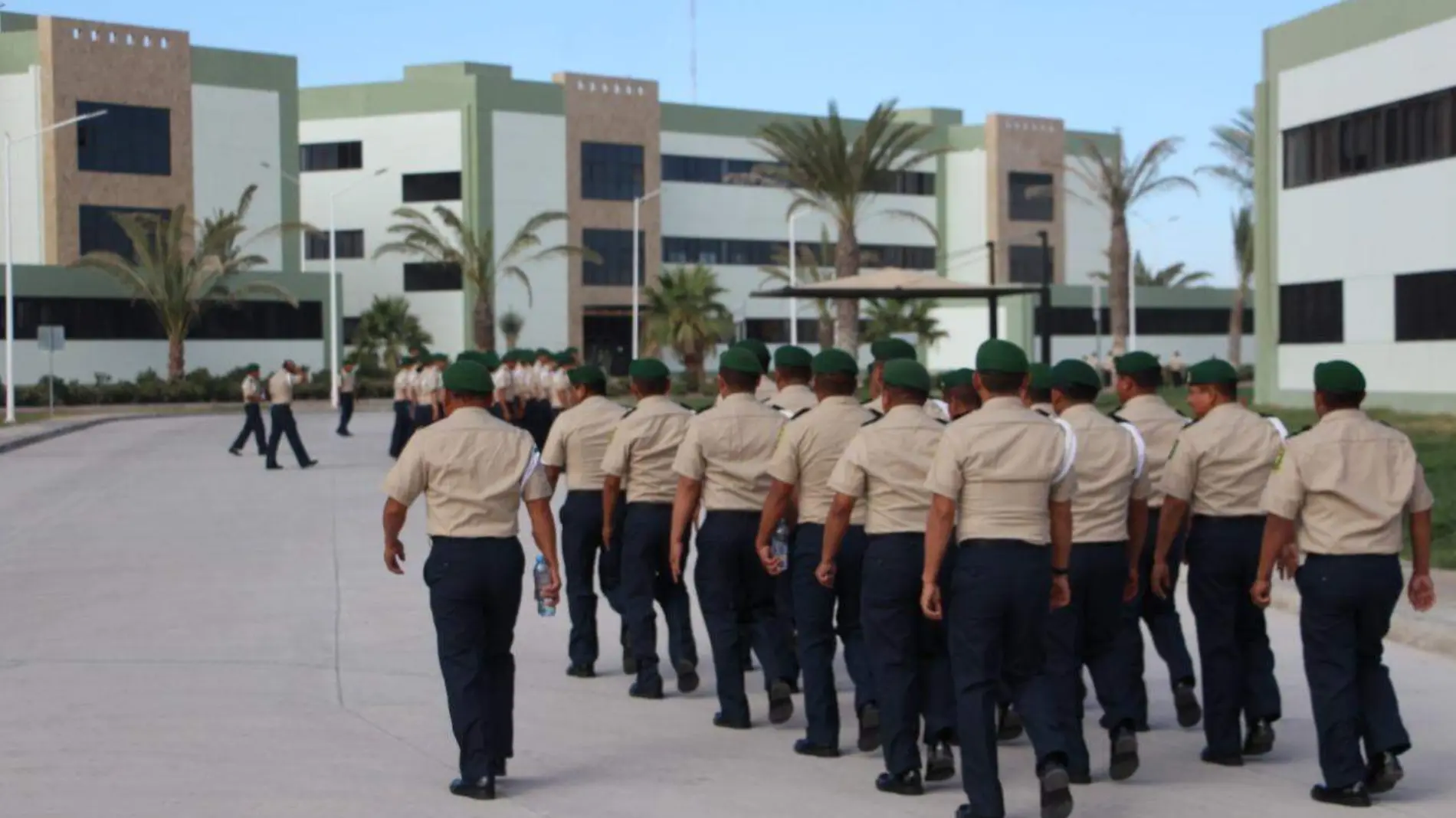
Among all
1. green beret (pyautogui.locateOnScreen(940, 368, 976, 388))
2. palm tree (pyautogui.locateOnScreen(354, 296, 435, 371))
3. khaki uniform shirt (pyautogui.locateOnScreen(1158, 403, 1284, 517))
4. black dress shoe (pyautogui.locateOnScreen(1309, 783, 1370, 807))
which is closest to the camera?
black dress shoe (pyautogui.locateOnScreen(1309, 783, 1370, 807))

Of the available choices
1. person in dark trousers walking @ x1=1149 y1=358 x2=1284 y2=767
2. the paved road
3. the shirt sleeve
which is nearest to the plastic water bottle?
the paved road

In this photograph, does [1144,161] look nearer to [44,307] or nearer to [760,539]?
[44,307]

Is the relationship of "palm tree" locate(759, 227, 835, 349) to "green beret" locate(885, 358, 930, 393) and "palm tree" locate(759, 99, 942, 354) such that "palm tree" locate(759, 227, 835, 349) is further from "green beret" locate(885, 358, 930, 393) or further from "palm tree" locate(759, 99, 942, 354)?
"green beret" locate(885, 358, 930, 393)

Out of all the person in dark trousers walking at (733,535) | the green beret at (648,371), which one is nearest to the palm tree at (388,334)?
the green beret at (648,371)

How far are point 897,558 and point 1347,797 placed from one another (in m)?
A: 2.06

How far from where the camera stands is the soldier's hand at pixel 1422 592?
798 centimetres

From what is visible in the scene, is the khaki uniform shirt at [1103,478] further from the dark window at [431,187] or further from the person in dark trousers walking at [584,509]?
the dark window at [431,187]

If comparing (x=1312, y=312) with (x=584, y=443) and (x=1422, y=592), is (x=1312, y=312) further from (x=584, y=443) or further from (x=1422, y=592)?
(x=1422, y=592)

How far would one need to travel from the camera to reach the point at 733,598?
31.4 feet

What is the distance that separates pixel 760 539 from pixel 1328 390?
2651 mm

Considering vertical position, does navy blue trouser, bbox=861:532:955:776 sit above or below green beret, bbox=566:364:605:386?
below

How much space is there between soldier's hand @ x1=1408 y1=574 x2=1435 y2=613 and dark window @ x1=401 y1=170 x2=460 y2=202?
67.4 meters

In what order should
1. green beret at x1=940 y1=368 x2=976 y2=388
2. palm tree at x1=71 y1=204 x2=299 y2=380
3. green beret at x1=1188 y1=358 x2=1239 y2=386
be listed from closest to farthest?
green beret at x1=1188 y1=358 x2=1239 y2=386
green beret at x1=940 y1=368 x2=976 y2=388
palm tree at x1=71 y1=204 x2=299 y2=380

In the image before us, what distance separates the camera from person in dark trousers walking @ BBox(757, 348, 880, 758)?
878 centimetres
